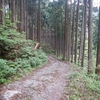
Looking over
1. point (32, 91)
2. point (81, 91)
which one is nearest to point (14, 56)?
point (32, 91)

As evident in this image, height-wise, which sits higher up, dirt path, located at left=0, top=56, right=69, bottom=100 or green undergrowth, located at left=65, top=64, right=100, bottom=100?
dirt path, located at left=0, top=56, right=69, bottom=100

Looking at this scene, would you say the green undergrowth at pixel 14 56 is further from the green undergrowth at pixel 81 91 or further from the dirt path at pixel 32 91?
the green undergrowth at pixel 81 91

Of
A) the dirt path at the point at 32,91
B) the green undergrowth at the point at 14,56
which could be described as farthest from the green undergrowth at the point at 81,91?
the green undergrowth at the point at 14,56

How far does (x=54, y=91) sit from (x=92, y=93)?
1.89 m

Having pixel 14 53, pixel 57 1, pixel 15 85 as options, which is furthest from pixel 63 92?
pixel 57 1

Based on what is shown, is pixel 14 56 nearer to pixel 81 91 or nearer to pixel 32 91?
pixel 32 91

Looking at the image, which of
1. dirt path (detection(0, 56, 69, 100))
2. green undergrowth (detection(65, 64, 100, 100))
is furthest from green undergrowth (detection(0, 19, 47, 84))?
green undergrowth (detection(65, 64, 100, 100))

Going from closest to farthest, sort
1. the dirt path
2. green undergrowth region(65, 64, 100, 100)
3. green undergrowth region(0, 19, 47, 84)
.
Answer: the dirt path, green undergrowth region(65, 64, 100, 100), green undergrowth region(0, 19, 47, 84)

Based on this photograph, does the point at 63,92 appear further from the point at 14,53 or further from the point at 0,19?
the point at 0,19

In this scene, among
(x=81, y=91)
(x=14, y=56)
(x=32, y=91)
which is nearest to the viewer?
(x=32, y=91)

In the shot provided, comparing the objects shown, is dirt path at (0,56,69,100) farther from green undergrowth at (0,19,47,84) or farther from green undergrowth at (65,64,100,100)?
green undergrowth at (0,19,47,84)

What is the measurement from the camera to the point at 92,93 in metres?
6.80

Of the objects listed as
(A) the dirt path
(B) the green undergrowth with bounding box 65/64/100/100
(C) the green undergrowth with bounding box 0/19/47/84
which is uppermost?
(C) the green undergrowth with bounding box 0/19/47/84

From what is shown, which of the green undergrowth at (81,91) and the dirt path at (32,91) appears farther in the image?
the green undergrowth at (81,91)
